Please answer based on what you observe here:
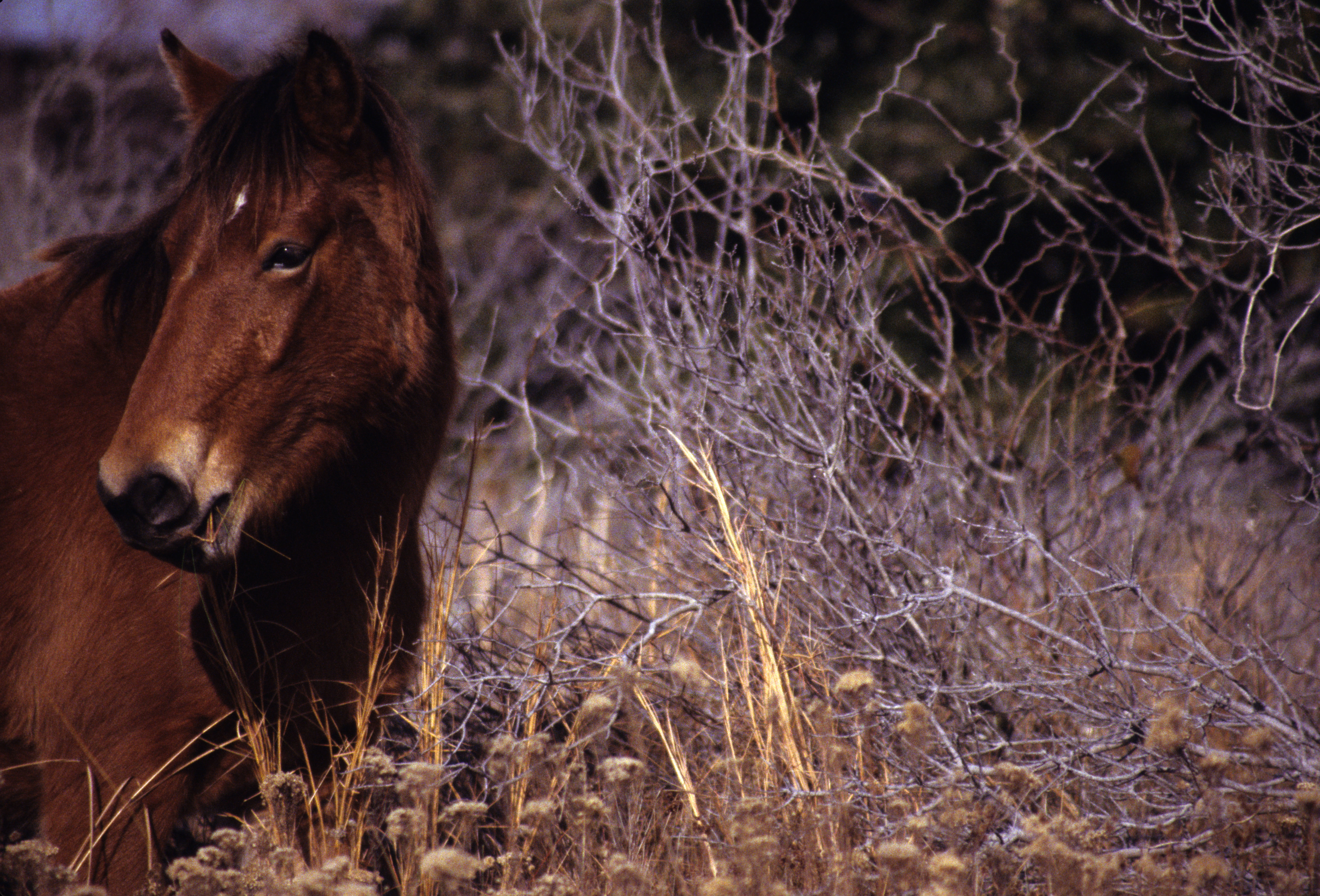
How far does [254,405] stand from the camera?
2295 mm

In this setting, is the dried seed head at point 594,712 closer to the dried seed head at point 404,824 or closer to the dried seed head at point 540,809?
the dried seed head at point 540,809

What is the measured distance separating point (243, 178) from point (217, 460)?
70cm

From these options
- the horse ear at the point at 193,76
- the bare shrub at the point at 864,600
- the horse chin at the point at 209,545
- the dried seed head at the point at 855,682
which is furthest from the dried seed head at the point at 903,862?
the horse ear at the point at 193,76

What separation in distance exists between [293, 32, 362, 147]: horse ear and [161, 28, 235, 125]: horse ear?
500 mm

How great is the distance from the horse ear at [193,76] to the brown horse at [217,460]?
6.8 inches

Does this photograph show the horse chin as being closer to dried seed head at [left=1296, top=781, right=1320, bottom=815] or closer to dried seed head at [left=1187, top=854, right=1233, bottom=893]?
dried seed head at [left=1187, top=854, right=1233, bottom=893]

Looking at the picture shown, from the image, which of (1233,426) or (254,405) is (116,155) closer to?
(254,405)

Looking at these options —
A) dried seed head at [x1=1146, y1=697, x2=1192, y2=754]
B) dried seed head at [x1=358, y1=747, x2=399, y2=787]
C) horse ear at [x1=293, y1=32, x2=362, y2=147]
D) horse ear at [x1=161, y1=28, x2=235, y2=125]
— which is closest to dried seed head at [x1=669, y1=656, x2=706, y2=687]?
dried seed head at [x1=358, y1=747, x2=399, y2=787]

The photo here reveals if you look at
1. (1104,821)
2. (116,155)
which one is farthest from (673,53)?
(1104,821)

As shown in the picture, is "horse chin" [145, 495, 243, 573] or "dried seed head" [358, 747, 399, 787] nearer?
"horse chin" [145, 495, 243, 573]

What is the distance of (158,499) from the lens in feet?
6.97

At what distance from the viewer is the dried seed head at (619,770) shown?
6.65 ft

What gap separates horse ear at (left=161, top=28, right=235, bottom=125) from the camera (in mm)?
2854

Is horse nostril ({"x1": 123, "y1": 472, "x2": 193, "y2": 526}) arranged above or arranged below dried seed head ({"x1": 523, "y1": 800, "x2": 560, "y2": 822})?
above
